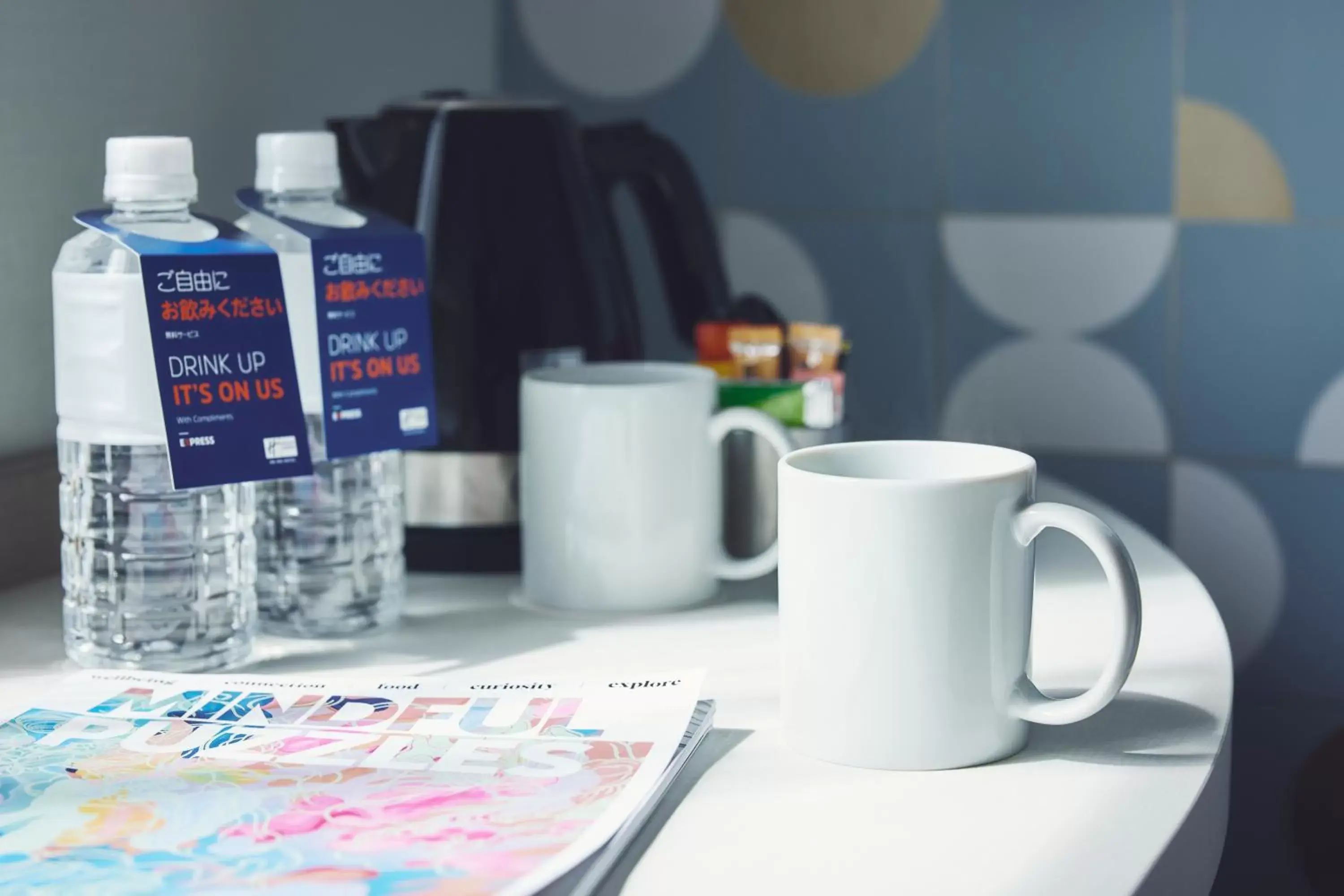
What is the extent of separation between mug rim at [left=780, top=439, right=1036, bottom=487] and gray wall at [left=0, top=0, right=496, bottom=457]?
19.5 inches

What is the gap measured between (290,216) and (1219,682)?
496 mm

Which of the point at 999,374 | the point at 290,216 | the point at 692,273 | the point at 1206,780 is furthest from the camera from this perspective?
the point at 999,374

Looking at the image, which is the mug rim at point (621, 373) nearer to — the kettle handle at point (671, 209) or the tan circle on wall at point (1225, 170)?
the kettle handle at point (671, 209)

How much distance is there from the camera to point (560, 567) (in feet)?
2.64

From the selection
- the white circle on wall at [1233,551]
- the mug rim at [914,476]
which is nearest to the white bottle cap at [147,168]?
the mug rim at [914,476]

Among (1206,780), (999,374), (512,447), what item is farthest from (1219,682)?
(999,374)

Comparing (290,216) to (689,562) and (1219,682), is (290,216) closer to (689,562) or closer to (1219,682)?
(689,562)

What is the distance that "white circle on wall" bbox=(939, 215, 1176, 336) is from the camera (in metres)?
1.21

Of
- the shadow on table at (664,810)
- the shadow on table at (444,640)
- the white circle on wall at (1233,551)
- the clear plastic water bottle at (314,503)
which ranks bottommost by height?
the white circle on wall at (1233,551)

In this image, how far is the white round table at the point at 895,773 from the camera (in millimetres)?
480

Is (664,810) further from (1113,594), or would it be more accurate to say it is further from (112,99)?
(112,99)

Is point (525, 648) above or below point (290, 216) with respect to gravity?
below

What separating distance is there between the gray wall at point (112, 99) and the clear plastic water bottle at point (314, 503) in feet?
0.54

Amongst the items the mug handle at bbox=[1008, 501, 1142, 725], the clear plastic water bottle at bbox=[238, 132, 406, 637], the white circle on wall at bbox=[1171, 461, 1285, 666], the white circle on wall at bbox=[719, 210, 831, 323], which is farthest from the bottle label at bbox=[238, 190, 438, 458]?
the white circle on wall at bbox=[1171, 461, 1285, 666]
